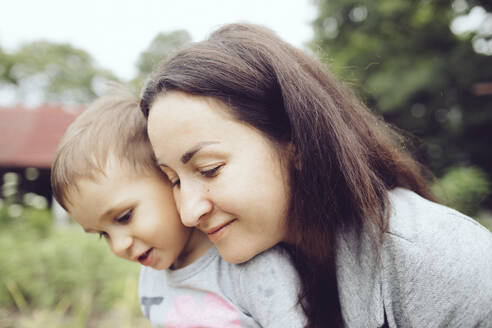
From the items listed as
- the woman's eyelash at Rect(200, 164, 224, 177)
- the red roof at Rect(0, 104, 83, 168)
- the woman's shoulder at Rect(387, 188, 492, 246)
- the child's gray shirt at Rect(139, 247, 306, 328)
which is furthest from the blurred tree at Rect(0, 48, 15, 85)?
the woman's shoulder at Rect(387, 188, 492, 246)

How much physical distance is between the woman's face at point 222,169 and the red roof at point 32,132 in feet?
34.4

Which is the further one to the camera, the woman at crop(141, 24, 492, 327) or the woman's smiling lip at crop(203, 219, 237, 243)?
the woman's smiling lip at crop(203, 219, 237, 243)

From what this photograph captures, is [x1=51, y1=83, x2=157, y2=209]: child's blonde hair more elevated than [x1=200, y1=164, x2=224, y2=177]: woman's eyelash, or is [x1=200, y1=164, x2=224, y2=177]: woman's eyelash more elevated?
[x1=200, y1=164, x2=224, y2=177]: woman's eyelash

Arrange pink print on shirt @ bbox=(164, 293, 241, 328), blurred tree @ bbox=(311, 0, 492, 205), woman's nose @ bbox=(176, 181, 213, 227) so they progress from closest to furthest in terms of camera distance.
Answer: woman's nose @ bbox=(176, 181, 213, 227)
pink print on shirt @ bbox=(164, 293, 241, 328)
blurred tree @ bbox=(311, 0, 492, 205)

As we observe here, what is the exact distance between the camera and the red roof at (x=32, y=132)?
10508 mm

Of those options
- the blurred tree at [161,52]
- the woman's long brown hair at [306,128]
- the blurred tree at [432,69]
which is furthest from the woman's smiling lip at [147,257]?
the blurred tree at [432,69]

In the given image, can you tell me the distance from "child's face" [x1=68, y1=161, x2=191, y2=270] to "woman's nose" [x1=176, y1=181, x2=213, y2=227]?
0.74 feet

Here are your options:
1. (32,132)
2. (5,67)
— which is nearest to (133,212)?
(32,132)

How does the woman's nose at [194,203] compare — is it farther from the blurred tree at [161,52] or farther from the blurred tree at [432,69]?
the blurred tree at [432,69]

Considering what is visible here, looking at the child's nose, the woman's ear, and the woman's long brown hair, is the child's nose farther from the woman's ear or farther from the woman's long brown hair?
the woman's ear

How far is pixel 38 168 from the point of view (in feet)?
34.6

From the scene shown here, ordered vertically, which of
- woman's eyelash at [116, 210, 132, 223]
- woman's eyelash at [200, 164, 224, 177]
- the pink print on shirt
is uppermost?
woman's eyelash at [200, 164, 224, 177]

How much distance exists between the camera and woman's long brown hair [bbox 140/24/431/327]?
1165 millimetres

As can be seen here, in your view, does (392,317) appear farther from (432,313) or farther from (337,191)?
(337,191)
